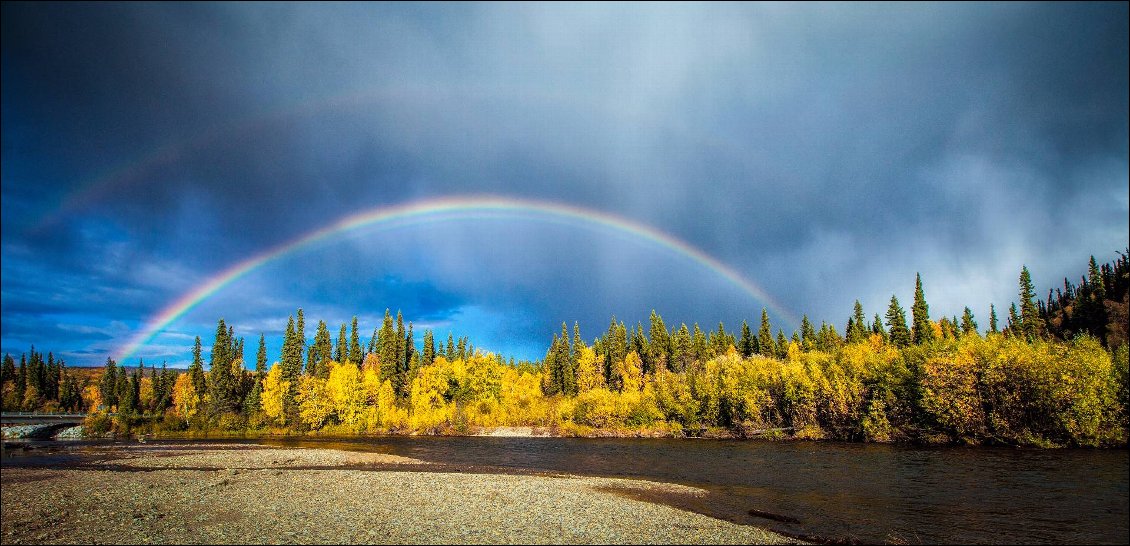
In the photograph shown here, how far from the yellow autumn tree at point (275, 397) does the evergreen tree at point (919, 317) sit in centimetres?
11743

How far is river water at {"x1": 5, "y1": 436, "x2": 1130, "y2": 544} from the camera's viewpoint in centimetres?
2073

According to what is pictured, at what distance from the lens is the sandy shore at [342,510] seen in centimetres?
1822

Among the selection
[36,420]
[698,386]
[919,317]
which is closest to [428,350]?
[698,386]

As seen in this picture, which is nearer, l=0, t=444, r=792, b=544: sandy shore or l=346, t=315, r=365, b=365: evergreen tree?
l=0, t=444, r=792, b=544: sandy shore

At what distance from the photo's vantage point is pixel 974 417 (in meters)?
55.0

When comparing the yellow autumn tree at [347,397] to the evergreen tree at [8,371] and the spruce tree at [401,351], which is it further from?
the evergreen tree at [8,371]

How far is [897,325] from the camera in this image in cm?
10594

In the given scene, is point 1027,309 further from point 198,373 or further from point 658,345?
point 198,373

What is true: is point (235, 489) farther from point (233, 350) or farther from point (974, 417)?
point (233, 350)

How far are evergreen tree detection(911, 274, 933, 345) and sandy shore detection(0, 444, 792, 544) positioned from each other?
94.8 metres

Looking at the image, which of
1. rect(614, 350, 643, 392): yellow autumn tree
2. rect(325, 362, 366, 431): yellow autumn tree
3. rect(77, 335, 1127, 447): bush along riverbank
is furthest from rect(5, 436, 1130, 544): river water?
rect(325, 362, 366, 431): yellow autumn tree

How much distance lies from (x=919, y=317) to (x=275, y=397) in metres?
122

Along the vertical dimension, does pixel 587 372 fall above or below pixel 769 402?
above

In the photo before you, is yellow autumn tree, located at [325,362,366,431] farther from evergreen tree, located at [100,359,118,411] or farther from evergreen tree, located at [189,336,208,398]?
evergreen tree, located at [100,359,118,411]
